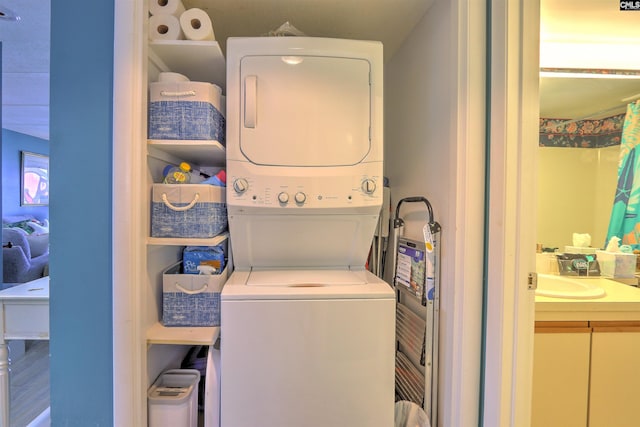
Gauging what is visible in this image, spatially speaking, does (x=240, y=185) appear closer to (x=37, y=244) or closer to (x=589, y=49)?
(x=589, y=49)

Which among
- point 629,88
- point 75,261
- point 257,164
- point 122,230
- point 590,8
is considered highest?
point 590,8

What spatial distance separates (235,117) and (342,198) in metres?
0.59

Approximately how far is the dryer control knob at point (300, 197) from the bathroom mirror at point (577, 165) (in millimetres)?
1629

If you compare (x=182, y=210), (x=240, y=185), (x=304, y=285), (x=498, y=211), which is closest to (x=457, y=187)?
(x=498, y=211)

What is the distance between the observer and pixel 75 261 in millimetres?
1175

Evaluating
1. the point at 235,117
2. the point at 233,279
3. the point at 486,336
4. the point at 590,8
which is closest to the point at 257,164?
the point at 235,117

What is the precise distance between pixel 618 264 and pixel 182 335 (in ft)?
8.30

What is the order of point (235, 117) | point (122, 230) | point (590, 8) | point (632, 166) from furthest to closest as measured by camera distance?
point (632, 166), point (590, 8), point (235, 117), point (122, 230)

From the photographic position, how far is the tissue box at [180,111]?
1261mm

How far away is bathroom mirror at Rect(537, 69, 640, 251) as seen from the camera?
194 cm

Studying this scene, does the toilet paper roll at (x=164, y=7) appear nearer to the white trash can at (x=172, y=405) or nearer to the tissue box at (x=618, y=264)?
the white trash can at (x=172, y=405)

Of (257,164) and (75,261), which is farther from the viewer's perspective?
(257,164)

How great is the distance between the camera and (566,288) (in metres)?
1.82

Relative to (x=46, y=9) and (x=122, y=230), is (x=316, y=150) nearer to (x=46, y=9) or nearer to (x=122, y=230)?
(x=122, y=230)
